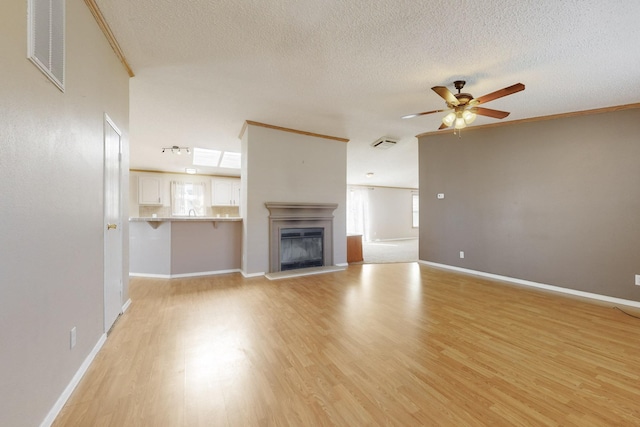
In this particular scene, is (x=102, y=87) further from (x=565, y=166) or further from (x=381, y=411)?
(x=565, y=166)

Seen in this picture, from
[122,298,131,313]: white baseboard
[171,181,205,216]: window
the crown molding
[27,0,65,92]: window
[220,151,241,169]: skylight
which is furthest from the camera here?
[171,181,205,216]: window

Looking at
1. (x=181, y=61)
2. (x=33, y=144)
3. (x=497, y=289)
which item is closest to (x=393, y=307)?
(x=497, y=289)

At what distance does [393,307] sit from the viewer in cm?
304

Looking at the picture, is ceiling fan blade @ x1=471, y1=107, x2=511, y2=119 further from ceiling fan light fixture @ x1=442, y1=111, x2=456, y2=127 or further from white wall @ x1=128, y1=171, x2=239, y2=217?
white wall @ x1=128, y1=171, x2=239, y2=217

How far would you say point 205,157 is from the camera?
677 centimetres

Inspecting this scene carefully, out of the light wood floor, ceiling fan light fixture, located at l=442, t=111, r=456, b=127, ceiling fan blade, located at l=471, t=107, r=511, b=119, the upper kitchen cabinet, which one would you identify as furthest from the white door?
the upper kitchen cabinet

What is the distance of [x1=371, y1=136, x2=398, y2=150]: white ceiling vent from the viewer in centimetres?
532

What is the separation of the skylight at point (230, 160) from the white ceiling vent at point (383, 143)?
145 inches

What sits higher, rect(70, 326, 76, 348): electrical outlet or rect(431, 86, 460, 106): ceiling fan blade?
rect(431, 86, 460, 106): ceiling fan blade

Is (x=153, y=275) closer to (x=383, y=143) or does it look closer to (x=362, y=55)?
(x=362, y=55)

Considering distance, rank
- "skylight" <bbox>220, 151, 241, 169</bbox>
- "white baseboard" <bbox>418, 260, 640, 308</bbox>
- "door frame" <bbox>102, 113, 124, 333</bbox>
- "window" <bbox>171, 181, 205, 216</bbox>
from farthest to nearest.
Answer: "window" <bbox>171, 181, 205, 216</bbox> < "skylight" <bbox>220, 151, 241, 169</bbox> < "white baseboard" <bbox>418, 260, 640, 308</bbox> < "door frame" <bbox>102, 113, 124, 333</bbox>

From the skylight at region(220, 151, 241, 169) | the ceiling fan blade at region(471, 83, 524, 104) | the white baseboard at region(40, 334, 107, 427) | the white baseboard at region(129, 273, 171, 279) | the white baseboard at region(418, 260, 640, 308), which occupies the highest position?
the skylight at region(220, 151, 241, 169)

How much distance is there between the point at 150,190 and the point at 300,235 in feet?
18.9

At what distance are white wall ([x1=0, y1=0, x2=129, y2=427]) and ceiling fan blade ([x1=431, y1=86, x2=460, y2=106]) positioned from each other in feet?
10.0
